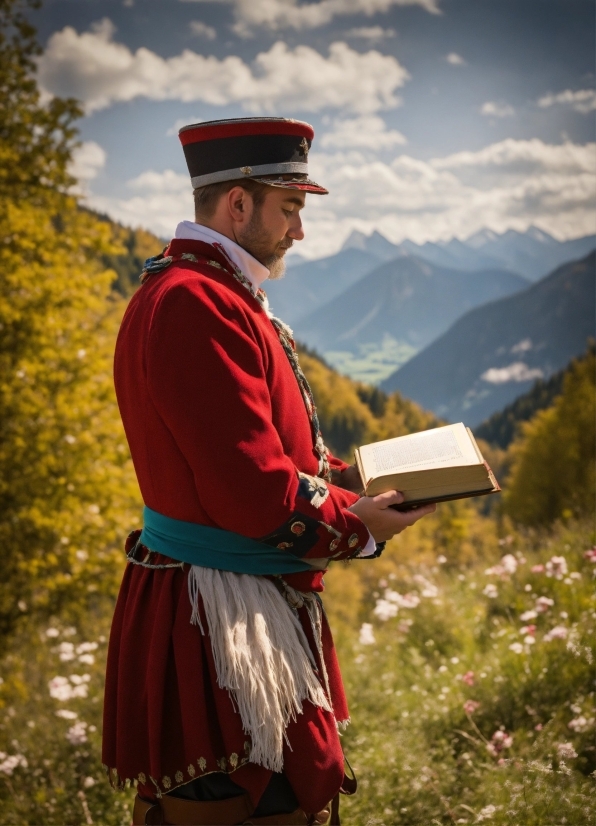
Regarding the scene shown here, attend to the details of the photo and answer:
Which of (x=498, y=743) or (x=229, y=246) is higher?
(x=229, y=246)

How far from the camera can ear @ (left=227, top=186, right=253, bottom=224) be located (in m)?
1.93

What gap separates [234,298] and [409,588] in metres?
4.74

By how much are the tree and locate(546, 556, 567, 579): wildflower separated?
18.0 ft

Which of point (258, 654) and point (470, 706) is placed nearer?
point (258, 654)

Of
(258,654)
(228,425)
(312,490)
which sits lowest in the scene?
(258,654)

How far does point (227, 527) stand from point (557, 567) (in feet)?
11.3

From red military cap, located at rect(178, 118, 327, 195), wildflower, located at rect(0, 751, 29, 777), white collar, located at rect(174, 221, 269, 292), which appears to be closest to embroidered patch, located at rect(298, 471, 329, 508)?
white collar, located at rect(174, 221, 269, 292)

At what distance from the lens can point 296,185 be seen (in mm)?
1938

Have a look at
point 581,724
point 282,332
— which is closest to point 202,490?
point 282,332

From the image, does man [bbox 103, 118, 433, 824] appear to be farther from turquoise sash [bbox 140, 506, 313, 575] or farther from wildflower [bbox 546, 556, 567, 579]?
wildflower [bbox 546, 556, 567, 579]

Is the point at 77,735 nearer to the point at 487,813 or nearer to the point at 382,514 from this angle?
the point at 487,813

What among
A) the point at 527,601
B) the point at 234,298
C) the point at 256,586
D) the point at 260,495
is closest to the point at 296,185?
the point at 234,298

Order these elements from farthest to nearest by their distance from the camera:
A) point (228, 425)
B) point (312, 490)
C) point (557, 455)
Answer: point (557, 455), point (312, 490), point (228, 425)

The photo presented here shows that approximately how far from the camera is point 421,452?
2018 mm
